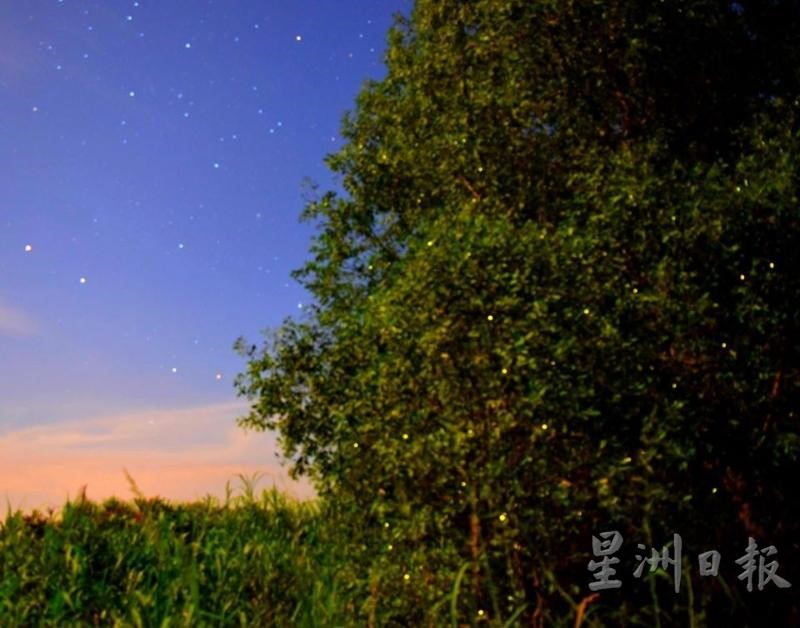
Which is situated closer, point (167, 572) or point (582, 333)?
point (582, 333)

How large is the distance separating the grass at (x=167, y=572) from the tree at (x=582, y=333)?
2.79ft

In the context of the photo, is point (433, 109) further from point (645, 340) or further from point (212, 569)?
point (212, 569)

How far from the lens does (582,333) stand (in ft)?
34.3

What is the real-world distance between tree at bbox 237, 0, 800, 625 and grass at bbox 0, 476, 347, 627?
2.79ft

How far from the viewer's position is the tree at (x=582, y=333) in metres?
9.85

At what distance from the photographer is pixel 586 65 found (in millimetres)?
14672

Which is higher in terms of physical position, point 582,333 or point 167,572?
point 582,333

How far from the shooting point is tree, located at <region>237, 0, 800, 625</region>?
32.3 feet

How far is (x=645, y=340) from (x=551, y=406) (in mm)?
1835

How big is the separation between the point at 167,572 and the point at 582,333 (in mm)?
6112

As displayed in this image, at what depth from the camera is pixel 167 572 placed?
12.6 m

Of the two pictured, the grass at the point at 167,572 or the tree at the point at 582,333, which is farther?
the grass at the point at 167,572

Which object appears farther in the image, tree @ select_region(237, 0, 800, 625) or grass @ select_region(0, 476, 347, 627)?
grass @ select_region(0, 476, 347, 627)

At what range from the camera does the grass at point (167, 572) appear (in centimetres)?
1112
